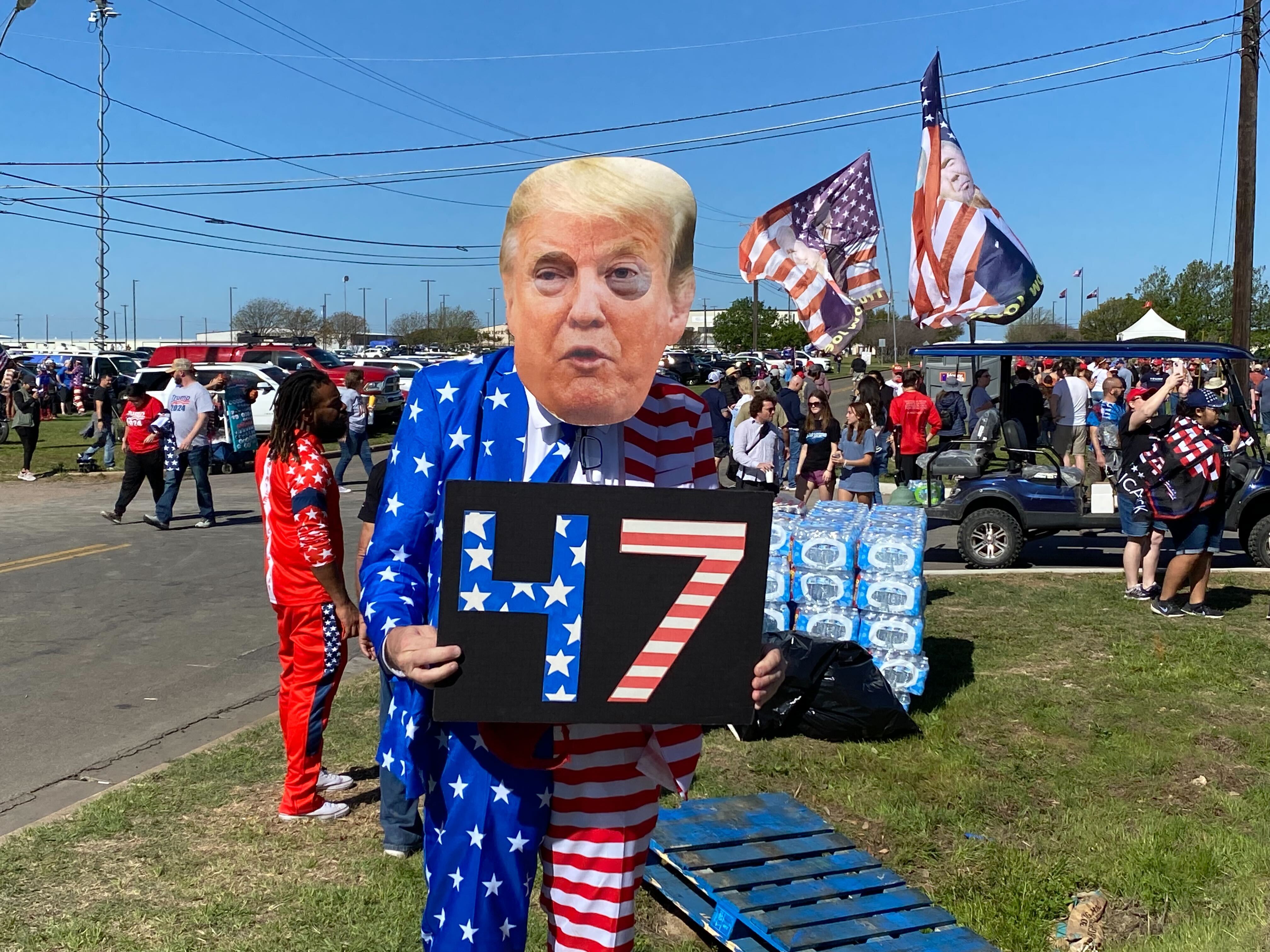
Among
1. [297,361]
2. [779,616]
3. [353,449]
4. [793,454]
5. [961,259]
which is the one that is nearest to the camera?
[779,616]

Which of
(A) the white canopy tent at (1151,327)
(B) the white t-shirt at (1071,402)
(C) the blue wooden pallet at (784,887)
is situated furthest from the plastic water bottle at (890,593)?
(A) the white canopy tent at (1151,327)

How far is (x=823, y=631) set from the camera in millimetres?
6953

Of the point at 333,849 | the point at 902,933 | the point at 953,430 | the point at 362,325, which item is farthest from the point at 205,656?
the point at 362,325

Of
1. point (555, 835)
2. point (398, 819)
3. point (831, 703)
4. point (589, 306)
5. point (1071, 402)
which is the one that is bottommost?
point (398, 819)

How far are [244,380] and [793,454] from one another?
12029mm

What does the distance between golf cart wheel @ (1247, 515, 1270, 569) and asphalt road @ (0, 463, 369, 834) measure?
8578 mm

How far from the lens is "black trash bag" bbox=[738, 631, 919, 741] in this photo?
20.3ft

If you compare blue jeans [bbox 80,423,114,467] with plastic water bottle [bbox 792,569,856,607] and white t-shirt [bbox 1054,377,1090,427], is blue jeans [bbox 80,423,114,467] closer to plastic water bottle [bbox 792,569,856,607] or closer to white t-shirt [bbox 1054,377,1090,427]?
white t-shirt [bbox 1054,377,1090,427]

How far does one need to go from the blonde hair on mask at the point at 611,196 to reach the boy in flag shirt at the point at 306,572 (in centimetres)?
274

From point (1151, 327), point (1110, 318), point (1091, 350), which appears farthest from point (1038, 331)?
point (1091, 350)

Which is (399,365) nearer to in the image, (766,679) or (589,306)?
(589,306)

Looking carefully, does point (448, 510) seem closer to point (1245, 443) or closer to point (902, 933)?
point (902, 933)

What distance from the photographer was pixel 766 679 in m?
2.26

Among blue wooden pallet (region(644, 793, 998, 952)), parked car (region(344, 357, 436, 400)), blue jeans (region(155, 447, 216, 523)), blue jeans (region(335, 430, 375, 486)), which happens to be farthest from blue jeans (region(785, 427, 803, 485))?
parked car (region(344, 357, 436, 400))
